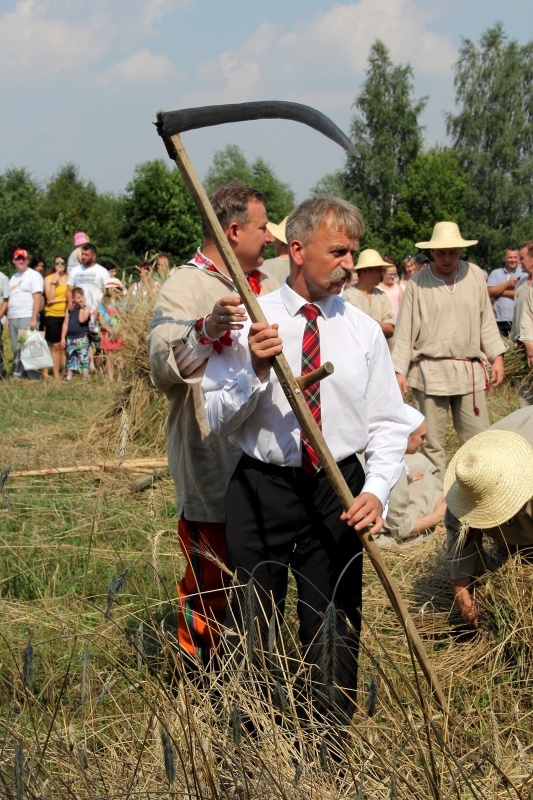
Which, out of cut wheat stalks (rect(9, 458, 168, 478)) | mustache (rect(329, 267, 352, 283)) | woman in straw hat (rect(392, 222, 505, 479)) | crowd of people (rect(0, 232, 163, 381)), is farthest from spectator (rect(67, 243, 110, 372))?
mustache (rect(329, 267, 352, 283))

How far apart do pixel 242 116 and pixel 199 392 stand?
1.27 metres

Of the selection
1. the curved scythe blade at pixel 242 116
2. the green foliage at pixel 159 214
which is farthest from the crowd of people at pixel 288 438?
the green foliage at pixel 159 214

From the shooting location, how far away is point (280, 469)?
3043mm

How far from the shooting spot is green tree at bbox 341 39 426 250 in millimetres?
57594

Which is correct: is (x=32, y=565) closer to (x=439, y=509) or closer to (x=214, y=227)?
(x=439, y=509)

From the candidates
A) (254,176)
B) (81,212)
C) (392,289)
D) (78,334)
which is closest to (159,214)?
(81,212)

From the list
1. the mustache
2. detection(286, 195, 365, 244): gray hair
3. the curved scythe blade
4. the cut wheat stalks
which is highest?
the curved scythe blade

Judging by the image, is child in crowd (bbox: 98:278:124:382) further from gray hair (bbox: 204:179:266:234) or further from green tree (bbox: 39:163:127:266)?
green tree (bbox: 39:163:127:266)

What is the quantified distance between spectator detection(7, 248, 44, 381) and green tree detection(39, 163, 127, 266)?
85.1 feet

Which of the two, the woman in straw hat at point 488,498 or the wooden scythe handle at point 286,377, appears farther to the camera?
the woman in straw hat at point 488,498

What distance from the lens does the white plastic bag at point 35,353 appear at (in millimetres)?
13109

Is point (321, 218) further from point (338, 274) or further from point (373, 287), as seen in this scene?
point (373, 287)

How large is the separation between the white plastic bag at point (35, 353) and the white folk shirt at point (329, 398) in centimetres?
1035

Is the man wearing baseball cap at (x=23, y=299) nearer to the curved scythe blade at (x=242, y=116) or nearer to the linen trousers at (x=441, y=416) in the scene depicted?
the linen trousers at (x=441, y=416)
